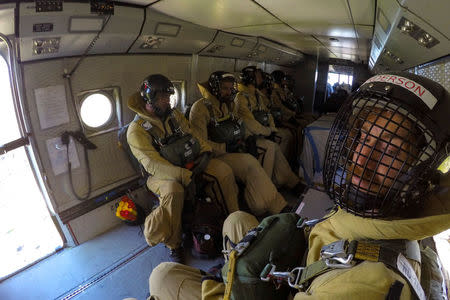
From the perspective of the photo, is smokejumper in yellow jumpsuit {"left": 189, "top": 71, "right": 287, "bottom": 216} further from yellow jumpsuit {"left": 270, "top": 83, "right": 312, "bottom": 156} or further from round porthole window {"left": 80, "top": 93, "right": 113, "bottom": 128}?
yellow jumpsuit {"left": 270, "top": 83, "right": 312, "bottom": 156}

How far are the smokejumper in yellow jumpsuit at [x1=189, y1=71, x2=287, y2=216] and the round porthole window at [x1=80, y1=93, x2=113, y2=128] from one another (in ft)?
3.90

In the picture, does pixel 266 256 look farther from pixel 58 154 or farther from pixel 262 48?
pixel 262 48

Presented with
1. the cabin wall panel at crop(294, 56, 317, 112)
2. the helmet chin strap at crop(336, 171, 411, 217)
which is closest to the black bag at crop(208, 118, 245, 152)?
the helmet chin strap at crop(336, 171, 411, 217)

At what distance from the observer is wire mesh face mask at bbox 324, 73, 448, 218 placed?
37.4 inches

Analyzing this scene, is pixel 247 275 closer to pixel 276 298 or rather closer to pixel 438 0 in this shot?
pixel 276 298

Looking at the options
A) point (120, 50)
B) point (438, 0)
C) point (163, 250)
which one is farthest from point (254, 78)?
point (438, 0)

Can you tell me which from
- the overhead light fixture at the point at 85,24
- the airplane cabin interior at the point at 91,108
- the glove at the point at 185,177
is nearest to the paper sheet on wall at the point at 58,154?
the airplane cabin interior at the point at 91,108

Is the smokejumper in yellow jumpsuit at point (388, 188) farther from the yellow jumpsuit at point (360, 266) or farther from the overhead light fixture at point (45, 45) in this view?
the overhead light fixture at point (45, 45)

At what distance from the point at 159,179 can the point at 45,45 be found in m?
1.76

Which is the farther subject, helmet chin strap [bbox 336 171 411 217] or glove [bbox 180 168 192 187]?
glove [bbox 180 168 192 187]

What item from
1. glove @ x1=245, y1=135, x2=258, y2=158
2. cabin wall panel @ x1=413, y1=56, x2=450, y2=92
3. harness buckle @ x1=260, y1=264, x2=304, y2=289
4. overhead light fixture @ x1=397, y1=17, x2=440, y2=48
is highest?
overhead light fixture @ x1=397, y1=17, x2=440, y2=48

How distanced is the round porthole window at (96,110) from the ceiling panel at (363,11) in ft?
10.5

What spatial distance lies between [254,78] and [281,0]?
398 centimetres

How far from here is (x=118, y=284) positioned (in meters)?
2.82
